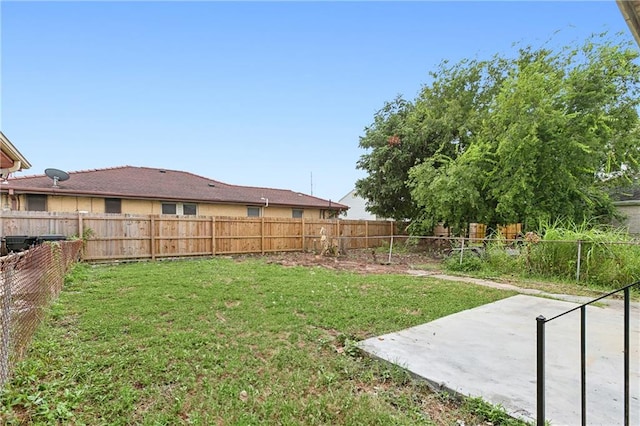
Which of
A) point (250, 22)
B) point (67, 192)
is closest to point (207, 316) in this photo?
point (250, 22)

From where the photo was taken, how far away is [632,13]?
7.00 feet

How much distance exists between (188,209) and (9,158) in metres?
8.69

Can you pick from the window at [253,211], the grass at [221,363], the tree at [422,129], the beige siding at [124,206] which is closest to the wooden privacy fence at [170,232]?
the beige siding at [124,206]

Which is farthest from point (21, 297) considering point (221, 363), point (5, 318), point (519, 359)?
point (519, 359)

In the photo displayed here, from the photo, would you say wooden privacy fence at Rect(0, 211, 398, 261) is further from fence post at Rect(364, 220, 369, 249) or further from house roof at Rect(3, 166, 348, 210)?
house roof at Rect(3, 166, 348, 210)

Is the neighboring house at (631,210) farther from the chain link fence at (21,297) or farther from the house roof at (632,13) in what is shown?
the chain link fence at (21,297)

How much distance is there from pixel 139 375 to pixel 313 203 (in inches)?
658

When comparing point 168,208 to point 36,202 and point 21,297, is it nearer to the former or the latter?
point 36,202

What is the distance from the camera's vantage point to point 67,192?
11.5 meters

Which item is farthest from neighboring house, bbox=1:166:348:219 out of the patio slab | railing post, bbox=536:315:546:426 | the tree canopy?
railing post, bbox=536:315:546:426

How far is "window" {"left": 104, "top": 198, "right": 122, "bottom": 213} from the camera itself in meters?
12.5

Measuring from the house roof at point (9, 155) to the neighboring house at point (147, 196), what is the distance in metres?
6.03

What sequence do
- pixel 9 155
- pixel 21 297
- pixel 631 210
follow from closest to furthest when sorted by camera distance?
pixel 21 297 → pixel 9 155 → pixel 631 210

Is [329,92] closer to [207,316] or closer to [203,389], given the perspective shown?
[207,316]
